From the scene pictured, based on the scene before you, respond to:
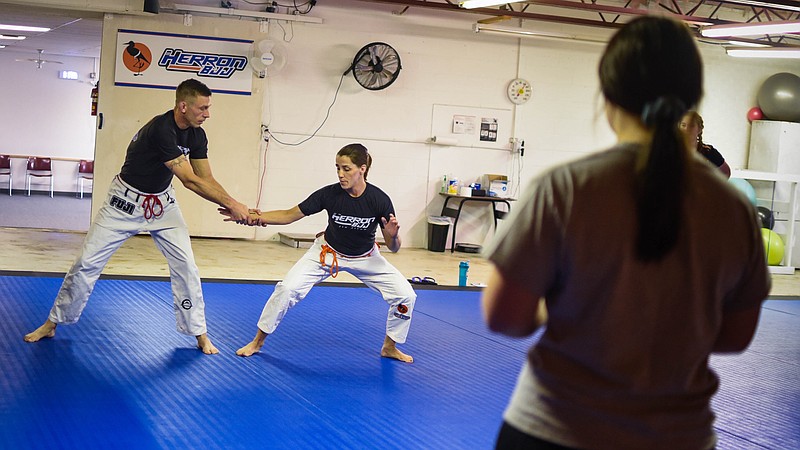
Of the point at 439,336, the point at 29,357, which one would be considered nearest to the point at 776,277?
the point at 439,336

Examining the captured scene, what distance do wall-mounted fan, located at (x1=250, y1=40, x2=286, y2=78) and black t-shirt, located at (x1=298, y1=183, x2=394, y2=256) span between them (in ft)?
19.1

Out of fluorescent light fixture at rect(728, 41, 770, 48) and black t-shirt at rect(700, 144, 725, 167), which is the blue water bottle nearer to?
black t-shirt at rect(700, 144, 725, 167)

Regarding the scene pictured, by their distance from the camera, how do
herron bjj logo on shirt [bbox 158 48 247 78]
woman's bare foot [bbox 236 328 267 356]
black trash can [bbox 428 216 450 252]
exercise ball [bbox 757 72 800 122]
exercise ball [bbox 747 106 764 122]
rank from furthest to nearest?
exercise ball [bbox 747 106 764 122], exercise ball [bbox 757 72 800 122], black trash can [bbox 428 216 450 252], herron bjj logo on shirt [bbox 158 48 247 78], woman's bare foot [bbox 236 328 267 356]

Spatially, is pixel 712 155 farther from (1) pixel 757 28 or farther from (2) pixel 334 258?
(1) pixel 757 28

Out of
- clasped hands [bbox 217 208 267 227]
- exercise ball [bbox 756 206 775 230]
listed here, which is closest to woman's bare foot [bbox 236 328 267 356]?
clasped hands [bbox 217 208 267 227]

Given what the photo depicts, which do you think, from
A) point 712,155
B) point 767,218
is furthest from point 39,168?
point 712,155

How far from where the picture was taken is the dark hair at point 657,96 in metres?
1.30

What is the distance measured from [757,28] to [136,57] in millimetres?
7210

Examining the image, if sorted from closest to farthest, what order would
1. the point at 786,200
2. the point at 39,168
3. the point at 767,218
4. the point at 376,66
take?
the point at 376,66
the point at 767,218
the point at 786,200
the point at 39,168

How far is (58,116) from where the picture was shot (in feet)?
60.7

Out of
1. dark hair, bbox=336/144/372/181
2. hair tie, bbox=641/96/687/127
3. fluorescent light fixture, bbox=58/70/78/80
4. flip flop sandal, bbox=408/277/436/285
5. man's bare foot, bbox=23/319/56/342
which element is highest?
fluorescent light fixture, bbox=58/70/78/80

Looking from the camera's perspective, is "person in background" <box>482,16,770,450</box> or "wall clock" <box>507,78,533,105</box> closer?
"person in background" <box>482,16,770,450</box>

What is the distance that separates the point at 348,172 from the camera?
5121mm

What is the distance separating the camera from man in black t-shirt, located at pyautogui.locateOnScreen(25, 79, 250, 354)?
16.1 ft
